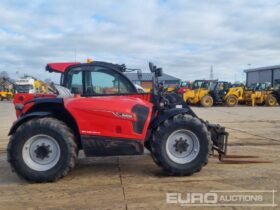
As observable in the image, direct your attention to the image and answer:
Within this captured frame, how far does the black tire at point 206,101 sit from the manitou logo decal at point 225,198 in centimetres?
2345

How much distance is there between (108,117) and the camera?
581 centimetres

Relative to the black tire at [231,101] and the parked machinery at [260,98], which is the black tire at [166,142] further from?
the parked machinery at [260,98]

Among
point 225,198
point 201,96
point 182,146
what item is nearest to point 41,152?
point 182,146

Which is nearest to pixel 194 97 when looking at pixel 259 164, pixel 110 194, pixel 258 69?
pixel 259 164

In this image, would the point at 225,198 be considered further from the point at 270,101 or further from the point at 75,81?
the point at 270,101

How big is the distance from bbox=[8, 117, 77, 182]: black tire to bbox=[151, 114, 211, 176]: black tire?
1.36 metres

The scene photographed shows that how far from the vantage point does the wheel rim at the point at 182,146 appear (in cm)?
602

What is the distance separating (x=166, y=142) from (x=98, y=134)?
3.69 feet

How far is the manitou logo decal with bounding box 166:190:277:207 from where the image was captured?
4692 millimetres

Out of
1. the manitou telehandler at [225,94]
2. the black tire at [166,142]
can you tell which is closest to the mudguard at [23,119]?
the black tire at [166,142]

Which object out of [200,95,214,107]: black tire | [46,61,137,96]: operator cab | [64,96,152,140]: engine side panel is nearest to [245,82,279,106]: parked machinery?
[200,95,214,107]: black tire

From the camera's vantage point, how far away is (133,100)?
6098 millimetres

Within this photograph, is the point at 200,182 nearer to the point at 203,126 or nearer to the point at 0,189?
the point at 203,126

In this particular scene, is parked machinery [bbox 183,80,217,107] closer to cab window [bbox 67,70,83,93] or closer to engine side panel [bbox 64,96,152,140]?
cab window [bbox 67,70,83,93]
